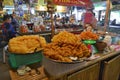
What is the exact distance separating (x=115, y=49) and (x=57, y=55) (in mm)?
1181

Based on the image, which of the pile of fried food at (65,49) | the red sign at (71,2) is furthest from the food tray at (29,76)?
the red sign at (71,2)

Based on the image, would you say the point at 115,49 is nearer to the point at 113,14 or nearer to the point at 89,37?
the point at 89,37

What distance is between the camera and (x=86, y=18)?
10.0 feet

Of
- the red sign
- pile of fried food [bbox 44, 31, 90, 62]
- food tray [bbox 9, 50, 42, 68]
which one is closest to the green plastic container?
food tray [bbox 9, 50, 42, 68]

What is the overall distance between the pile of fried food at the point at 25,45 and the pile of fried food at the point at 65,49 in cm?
10

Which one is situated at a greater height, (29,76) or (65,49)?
(65,49)

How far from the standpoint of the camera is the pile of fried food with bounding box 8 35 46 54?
1271 mm

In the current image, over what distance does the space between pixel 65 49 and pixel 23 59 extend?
0.47 meters

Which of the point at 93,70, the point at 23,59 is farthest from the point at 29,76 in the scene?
the point at 93,70

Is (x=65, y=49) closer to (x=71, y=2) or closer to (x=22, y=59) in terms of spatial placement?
(x=22, y=59)

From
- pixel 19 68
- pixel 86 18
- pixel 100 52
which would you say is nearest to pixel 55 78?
pixel 19 68

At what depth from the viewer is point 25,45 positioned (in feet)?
4.52

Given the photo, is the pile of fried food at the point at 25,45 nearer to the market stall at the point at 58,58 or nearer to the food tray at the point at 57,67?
the market stall at the point at 58,58

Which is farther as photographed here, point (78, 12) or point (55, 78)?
point (78, 12)
